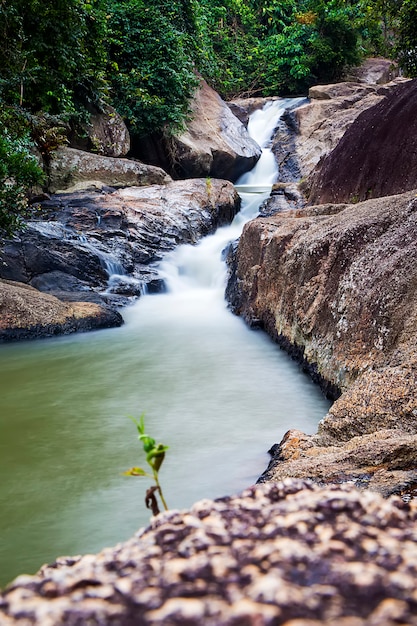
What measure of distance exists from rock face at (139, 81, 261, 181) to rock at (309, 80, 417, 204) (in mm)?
7258

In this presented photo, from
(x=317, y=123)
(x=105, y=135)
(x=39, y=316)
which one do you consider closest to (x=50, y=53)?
(x=105, y=135)

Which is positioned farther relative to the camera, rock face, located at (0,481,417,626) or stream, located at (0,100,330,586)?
stream, located at (0,100,330,586)

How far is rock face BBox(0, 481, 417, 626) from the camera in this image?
0.65 meters

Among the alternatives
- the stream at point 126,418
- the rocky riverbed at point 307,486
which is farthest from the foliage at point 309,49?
the stream at point 126,418

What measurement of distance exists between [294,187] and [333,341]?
29.1 feet

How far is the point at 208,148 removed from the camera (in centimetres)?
1627

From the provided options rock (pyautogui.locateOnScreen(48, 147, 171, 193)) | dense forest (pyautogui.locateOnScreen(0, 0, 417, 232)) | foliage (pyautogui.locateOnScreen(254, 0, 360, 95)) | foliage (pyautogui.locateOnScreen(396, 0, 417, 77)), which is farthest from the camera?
foliage (pyautogui.locateOnScreen(254, 0, 360, 95))

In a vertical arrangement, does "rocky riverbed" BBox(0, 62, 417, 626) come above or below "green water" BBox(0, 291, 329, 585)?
above

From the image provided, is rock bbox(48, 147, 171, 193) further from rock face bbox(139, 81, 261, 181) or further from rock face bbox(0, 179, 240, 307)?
rock face bbox(139, 81, 261, 181)

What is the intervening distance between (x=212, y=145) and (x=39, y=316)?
35.1 feet

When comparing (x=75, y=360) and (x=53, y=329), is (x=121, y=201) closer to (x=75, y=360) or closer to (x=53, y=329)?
(x=53, y=329)

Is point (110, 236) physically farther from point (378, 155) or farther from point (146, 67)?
point (146, 67)

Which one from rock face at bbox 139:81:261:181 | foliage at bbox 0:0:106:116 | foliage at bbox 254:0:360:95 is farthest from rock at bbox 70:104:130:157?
foliage at bbox 254:0:360:95

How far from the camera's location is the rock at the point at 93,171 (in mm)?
12086
